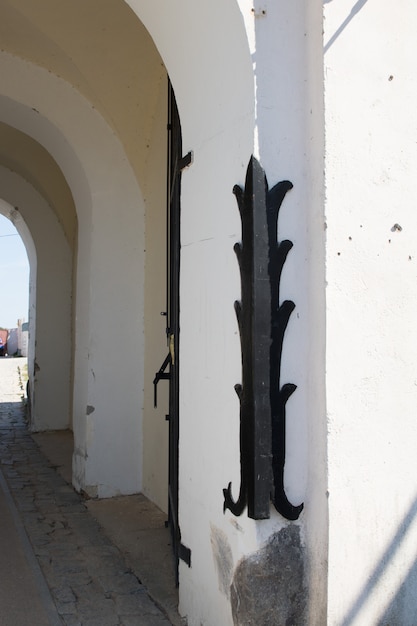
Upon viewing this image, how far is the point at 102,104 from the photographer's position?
519cm

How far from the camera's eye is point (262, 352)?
239 cm

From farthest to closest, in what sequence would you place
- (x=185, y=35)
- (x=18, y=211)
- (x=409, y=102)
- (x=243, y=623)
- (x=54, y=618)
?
(x=18, y=211) < (x=54, y=618) < (x=185, y=35) < (x=409, y=102) < (x=243, y=623)

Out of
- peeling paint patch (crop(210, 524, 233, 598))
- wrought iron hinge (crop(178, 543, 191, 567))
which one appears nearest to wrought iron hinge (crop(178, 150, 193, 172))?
peeling paint patch (crop(210, 524, 233, 598))

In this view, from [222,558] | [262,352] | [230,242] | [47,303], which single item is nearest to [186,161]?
[230,242]

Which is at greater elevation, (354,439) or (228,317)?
(228,317)

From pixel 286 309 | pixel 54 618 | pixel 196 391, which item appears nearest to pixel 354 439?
pixel 286 309

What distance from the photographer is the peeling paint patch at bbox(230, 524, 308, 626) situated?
2.37 metres

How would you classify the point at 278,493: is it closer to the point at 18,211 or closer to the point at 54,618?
the point at 54,618

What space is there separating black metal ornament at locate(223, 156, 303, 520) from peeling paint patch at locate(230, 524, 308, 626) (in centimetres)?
13

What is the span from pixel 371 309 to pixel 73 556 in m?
2.67

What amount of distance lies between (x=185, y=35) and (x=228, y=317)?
4.37 ft

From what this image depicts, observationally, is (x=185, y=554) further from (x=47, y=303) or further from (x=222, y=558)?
(x=47, y=303)

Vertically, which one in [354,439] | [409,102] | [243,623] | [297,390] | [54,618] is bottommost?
[54,618]

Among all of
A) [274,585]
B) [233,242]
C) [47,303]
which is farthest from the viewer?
[47,303]
